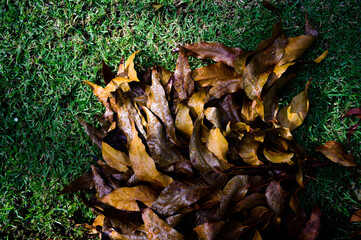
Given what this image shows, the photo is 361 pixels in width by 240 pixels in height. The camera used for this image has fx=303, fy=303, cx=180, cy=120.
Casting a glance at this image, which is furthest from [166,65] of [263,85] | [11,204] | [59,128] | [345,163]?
[11,204]

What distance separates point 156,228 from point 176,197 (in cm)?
17

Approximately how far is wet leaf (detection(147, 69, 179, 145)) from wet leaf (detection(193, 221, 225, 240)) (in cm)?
43

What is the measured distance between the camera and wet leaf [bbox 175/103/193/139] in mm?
1581

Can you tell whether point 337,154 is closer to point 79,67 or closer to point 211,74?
point 211,74

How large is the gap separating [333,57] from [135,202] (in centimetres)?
144

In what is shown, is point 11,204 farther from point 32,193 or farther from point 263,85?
point 263,85

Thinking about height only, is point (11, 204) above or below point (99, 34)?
below

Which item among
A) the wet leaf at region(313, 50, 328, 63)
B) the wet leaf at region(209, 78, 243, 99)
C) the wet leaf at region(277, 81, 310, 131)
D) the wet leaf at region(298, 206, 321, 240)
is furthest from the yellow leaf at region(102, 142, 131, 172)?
the wet leaf at region(313, 50, 328, 63)

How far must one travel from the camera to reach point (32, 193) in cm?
200

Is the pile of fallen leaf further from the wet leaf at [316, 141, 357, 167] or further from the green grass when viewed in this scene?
the green grass

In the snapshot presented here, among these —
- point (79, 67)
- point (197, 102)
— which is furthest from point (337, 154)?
point (79, 67)

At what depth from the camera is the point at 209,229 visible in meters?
1.46

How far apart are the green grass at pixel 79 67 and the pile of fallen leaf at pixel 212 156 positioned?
0.66ft

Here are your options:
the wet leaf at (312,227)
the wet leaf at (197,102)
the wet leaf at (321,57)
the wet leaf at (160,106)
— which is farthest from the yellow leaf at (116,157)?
the wet leaf at (321,57)
